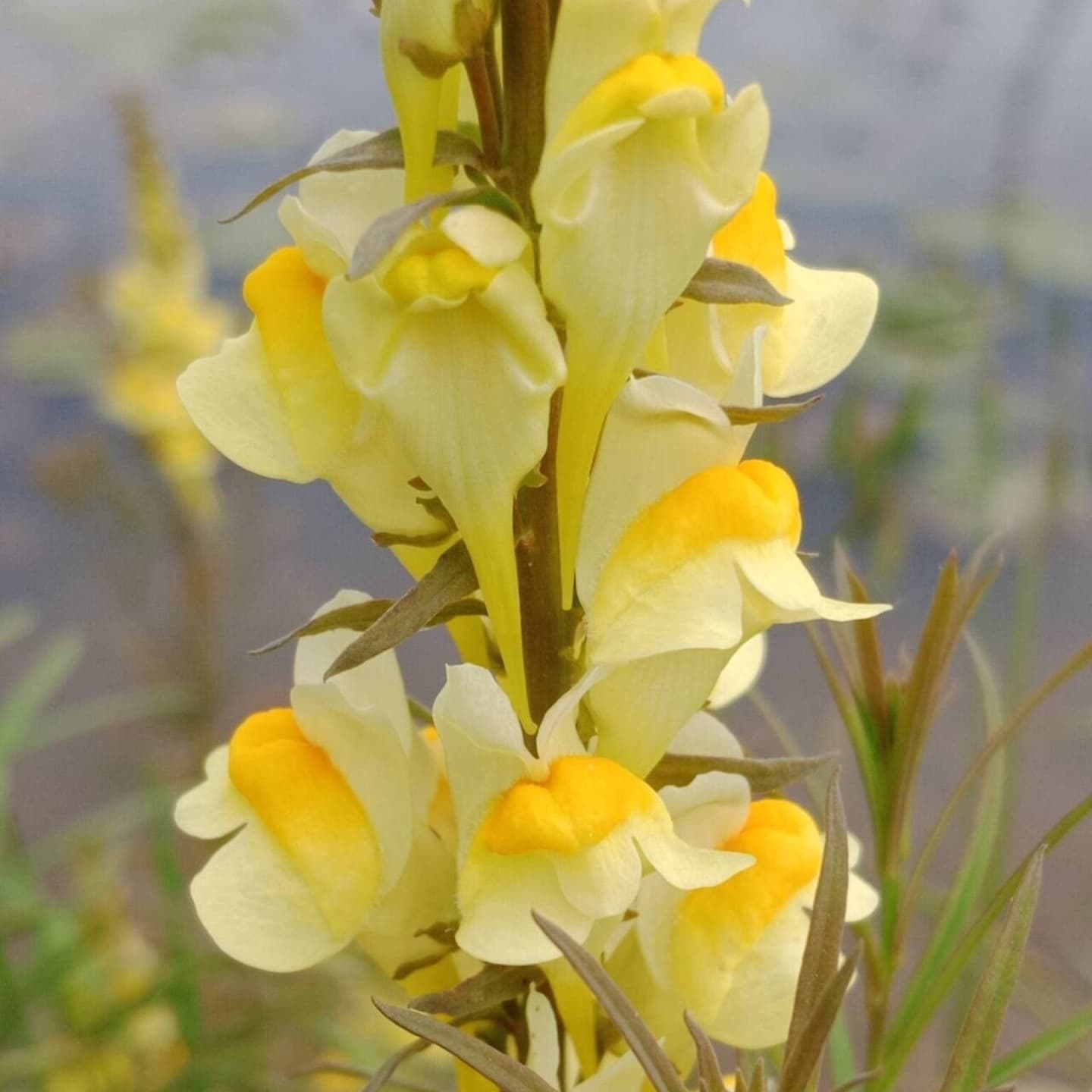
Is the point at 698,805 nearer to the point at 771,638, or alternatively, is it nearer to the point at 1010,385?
the point at 771,638

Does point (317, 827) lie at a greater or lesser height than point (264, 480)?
greater

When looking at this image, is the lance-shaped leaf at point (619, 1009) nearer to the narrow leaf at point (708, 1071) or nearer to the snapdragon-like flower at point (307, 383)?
the narrow leaf at point (708, 1071)

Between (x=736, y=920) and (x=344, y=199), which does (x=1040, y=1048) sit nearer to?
(x=736, y=920)

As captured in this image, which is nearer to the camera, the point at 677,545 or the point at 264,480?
the point at 677,545

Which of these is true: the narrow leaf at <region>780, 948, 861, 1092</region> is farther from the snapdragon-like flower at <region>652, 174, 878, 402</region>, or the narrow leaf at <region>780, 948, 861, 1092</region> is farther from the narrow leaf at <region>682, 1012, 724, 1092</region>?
the snapdragon-like flower at <region>652, 174, 878, 402</region>

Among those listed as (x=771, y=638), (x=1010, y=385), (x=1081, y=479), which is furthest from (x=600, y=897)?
(x=1010, y=385)

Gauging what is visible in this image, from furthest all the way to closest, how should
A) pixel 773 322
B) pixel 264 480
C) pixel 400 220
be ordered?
pixel 264 480
pixel 773 322
pixel 400 220

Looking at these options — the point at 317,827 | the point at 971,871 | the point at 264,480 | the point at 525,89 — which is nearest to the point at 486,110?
the point at 525,89
